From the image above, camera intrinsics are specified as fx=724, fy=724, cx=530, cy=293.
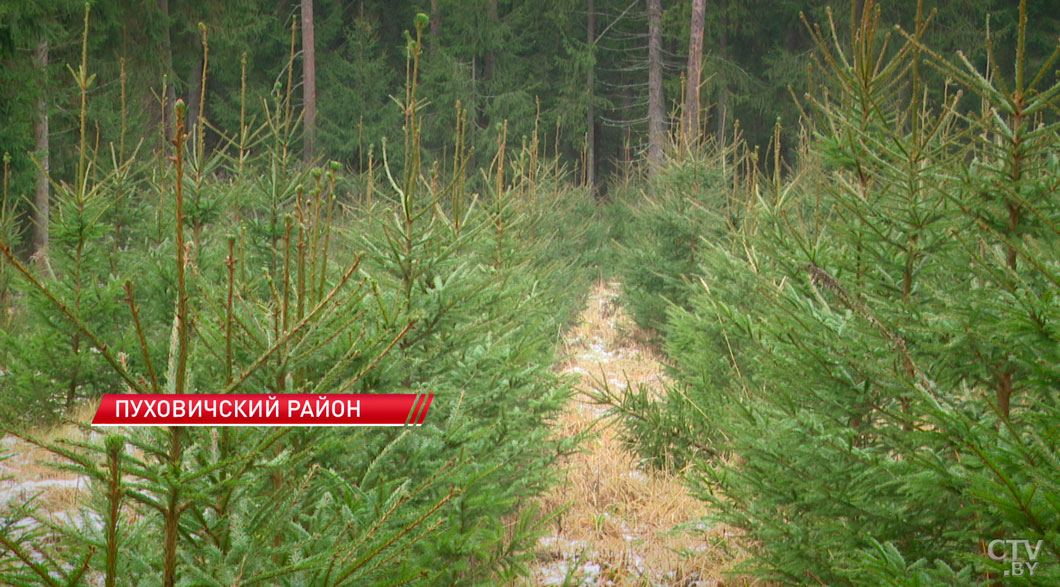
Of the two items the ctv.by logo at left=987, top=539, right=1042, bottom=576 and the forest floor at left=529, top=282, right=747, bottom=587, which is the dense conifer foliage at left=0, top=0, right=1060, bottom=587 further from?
the forest floor at left=529, top=282, right=747, bottom=587

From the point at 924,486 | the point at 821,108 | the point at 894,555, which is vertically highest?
the point at 821,108

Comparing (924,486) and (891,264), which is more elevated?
(891,264)

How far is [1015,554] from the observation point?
2191 millimetres

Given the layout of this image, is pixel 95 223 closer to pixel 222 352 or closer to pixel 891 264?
pixel 222 352

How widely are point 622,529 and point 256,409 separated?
3.24 metres

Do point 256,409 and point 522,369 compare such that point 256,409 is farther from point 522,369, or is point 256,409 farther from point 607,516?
point 607,516

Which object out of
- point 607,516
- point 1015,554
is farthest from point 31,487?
point 1015,554

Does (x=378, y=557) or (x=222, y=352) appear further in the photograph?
(x=222, y=352)

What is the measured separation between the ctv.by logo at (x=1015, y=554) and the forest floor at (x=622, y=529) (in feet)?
4.48

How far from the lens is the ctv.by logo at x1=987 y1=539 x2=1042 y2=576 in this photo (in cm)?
191

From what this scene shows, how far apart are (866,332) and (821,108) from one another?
1259mm

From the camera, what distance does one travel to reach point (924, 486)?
Answer: 2297 mm

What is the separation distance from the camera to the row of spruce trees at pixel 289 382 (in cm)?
166

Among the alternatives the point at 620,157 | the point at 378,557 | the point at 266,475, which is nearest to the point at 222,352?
the point at 266,475
